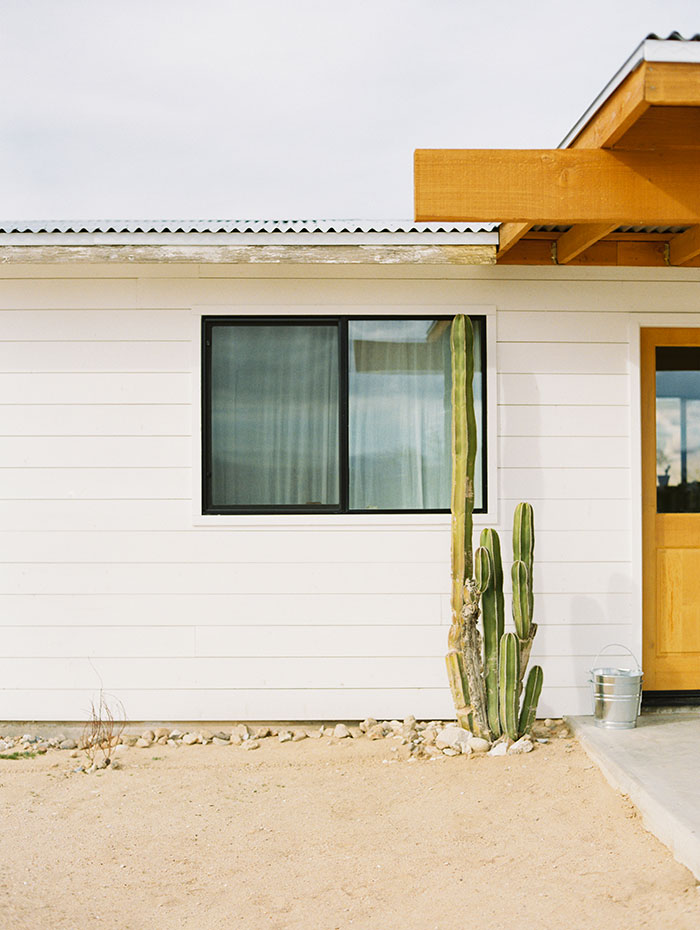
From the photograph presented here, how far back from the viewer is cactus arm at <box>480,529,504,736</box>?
4953 millimetres

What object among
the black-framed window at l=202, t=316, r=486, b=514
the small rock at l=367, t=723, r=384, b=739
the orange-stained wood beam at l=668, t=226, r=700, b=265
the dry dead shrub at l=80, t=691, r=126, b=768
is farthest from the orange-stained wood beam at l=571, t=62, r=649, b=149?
the dry dead shrub at l=80, t=691, r=126, b=768

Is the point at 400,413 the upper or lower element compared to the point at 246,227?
lower

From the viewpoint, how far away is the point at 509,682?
16.1 ft

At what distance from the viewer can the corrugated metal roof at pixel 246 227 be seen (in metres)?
5.12

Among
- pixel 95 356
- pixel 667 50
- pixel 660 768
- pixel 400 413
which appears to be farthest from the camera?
pixel 400 413

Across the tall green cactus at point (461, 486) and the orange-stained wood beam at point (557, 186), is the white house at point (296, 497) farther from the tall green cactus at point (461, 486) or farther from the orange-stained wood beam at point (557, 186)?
the orange-stained wood beam at point (557, 186)

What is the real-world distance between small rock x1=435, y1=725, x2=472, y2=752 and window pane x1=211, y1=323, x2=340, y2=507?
145 cm

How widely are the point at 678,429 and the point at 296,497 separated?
2315 millimetres

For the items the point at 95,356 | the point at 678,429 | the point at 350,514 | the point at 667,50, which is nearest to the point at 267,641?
the point at 350,514

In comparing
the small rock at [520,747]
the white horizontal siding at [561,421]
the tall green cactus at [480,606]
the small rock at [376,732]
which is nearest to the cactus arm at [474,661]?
the tall green cactus at [480,606]

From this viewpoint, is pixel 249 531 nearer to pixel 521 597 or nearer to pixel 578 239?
pixel 521 597

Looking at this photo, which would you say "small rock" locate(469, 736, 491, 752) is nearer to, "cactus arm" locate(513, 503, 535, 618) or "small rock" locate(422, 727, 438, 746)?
"small rock" locate(422, 727, 438, 746)

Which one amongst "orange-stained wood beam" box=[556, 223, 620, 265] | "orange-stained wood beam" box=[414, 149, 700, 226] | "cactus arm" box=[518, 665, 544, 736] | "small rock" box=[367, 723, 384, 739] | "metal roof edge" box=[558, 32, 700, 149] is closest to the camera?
"metal roof edge" box=[558, 32, 700, 149]

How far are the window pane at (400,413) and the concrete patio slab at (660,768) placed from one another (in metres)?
1.61
